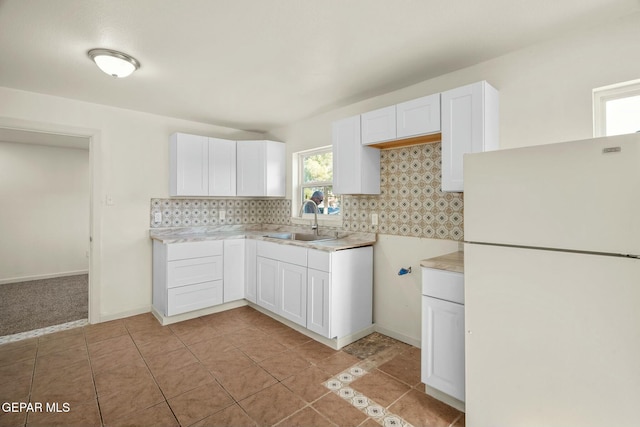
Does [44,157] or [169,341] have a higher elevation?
[44,157]

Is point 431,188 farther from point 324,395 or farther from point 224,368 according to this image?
point 224,368

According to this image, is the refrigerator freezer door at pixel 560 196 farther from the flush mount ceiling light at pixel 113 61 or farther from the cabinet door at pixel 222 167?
the cabinet door at pixel 222 167

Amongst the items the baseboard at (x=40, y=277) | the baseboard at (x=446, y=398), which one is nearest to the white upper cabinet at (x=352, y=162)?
the baseboard at (x=446, y=398)

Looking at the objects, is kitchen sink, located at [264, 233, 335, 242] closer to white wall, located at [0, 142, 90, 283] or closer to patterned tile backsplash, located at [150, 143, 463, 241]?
patterned tile backsplash, located at [150, 143, 463, 241]

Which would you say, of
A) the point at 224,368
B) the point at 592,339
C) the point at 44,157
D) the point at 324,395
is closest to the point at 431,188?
the point at 592,339

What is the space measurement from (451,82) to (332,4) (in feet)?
4.26

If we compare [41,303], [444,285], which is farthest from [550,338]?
[41,303]

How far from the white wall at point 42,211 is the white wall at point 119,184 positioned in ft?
9.60

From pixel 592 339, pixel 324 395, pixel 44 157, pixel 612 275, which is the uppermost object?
pixel 44 157

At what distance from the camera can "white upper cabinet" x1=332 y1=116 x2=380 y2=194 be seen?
9.34 ft

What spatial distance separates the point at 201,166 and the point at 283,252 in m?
1.58

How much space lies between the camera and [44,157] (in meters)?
5.25

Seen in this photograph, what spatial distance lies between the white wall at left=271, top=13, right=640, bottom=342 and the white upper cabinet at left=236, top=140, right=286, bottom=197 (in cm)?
177

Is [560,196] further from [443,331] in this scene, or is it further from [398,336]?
[398,336]
